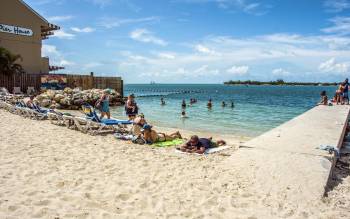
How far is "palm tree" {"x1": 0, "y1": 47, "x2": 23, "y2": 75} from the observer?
2625 centimetres

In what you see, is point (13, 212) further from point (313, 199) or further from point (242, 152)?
point (242, 152)

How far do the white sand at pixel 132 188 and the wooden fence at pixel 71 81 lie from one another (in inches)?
856

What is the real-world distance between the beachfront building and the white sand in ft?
80.8

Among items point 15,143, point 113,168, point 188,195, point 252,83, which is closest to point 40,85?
point 15,143

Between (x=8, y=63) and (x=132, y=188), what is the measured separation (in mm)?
25165

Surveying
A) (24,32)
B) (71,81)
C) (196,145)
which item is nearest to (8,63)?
(24,32)

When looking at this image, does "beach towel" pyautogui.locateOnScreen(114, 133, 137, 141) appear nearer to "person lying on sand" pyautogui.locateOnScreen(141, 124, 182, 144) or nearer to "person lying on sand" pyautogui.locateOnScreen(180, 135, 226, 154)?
"person lying on sand" pyautogui.locateOnScreen(141, 124, 182, 144)

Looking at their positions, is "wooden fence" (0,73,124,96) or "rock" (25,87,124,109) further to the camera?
"wooden fence" (0,73,124,96)

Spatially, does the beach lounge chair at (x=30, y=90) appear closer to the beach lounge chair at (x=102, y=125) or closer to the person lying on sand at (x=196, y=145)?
the beach lounge chair at (x=102, y=125)

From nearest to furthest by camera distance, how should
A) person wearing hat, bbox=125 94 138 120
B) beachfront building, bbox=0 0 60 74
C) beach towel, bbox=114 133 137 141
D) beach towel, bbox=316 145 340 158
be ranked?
beach towel, bbox=316 145 340 158 → beach towel, bbox=114 133 137 141 → person wearing hat, bbox=125 94 138 120 → beachfront building, bbox=0 0 60 74

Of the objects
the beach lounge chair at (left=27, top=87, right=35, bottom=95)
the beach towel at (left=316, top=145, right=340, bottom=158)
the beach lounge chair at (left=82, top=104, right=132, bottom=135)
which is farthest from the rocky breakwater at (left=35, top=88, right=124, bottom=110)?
the beach towel at (left=316, top=145, right=340, bottom=158)

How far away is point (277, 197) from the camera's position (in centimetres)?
527

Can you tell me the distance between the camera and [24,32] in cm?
3086

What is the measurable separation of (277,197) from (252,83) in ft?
615
